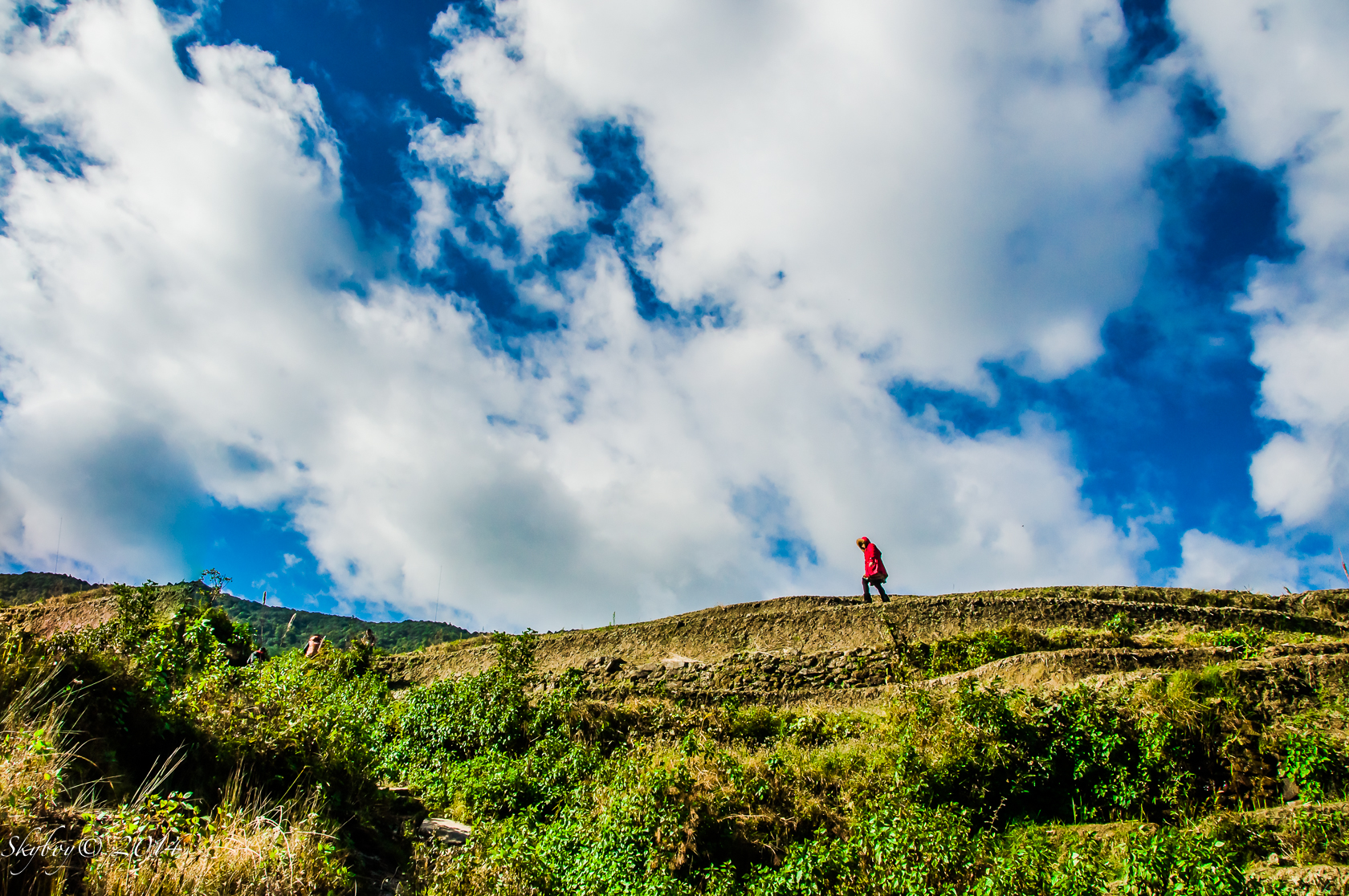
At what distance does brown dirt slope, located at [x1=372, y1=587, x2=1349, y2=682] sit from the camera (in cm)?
1427

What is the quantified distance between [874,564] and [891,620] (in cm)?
147

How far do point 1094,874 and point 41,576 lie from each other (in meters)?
51.3

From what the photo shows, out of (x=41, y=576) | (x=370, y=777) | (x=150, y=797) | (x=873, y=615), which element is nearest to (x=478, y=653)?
(x=370, y=777)

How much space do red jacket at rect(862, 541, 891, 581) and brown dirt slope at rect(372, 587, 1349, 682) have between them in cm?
71

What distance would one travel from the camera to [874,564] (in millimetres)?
16078

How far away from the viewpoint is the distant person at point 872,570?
1592cm

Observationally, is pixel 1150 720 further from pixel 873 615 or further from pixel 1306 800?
pixel 873 615

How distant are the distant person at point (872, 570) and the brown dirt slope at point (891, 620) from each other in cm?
47

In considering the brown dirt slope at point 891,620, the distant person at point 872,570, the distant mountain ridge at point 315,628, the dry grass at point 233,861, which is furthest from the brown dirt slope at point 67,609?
the distant mountain ridge at point 315,628

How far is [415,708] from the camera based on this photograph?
14.7m
